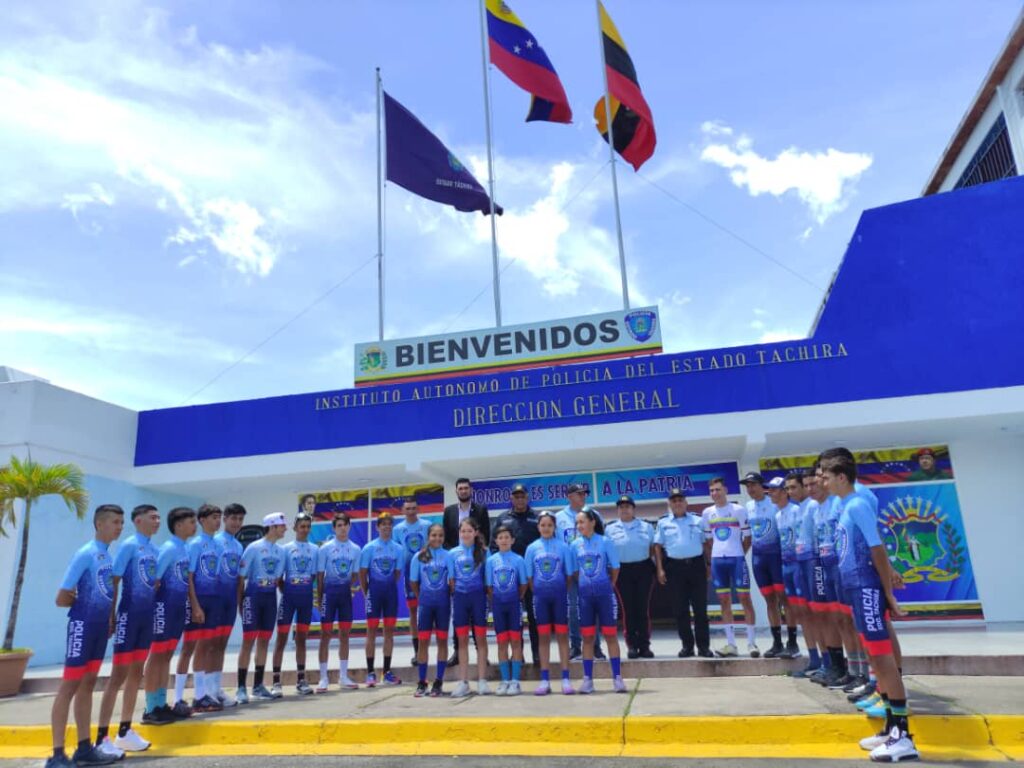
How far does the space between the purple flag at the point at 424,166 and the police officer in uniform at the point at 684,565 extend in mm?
10359

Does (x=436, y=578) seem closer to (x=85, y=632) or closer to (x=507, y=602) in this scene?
(x=507, y=602)

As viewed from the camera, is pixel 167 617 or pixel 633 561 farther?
pixel 633 561

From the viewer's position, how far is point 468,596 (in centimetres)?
694

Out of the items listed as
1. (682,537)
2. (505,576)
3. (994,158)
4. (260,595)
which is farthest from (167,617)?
(994,158)

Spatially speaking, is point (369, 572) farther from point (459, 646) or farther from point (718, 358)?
point (718, 358)

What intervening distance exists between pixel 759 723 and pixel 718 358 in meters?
7.51

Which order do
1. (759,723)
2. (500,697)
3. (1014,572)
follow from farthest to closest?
(1014,572) < (500,697) < (759,723)

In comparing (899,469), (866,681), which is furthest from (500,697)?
(899,469)

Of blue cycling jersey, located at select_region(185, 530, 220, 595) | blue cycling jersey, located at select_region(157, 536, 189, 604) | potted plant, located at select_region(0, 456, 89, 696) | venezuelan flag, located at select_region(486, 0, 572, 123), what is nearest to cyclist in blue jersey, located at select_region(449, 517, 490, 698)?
blue cycling jersey, located at select_region(185, 530, 220, 595)

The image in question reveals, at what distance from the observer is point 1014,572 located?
11.1 m

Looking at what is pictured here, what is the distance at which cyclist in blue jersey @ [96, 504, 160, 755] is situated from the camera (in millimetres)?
5375

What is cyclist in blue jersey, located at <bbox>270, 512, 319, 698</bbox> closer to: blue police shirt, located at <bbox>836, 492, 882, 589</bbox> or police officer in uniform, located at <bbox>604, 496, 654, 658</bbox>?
police officer in uniform, located at <bbox>604, 496, 654, 658</bbox>

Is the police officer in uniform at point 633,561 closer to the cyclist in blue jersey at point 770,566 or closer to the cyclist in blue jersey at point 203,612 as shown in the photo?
the cyclist in blue jersey at point 770,566

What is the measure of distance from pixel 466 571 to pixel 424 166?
11852mm
